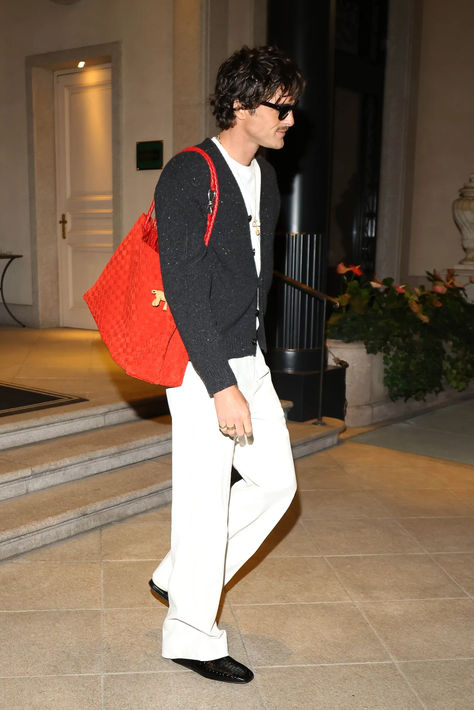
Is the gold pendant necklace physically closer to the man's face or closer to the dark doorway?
the man's face

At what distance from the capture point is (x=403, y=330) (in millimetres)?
5953

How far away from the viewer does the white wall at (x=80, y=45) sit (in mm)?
7074

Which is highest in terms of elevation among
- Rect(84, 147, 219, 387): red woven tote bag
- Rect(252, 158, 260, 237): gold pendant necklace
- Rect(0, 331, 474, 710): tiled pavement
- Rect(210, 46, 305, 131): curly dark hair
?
Rect(210, 46, 305, 131): curly dark hair

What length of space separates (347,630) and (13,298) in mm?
6329

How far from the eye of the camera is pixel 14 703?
224 cm

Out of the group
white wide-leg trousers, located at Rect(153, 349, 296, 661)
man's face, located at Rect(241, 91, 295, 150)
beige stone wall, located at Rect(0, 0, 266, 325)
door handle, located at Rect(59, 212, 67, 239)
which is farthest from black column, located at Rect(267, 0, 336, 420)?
door handle, located at Rect(59, 212, 67, 239)

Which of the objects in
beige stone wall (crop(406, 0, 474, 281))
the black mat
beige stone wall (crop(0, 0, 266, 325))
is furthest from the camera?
beige stone wall (crop(406, 0, 474, 281))

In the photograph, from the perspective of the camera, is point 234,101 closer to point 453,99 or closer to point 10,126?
point 10,126

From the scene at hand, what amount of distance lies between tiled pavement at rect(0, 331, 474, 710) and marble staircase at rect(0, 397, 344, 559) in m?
0.08

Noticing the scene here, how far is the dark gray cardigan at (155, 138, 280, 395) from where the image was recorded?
6.56 ft

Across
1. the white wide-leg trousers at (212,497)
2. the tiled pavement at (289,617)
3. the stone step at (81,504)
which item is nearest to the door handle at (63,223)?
the stone step at (81,504)

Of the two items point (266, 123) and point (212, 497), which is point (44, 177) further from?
point (212, 497)

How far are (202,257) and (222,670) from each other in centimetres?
120

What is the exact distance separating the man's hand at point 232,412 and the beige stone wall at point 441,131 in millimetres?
7580
